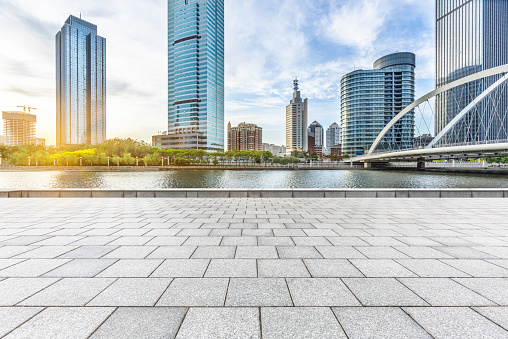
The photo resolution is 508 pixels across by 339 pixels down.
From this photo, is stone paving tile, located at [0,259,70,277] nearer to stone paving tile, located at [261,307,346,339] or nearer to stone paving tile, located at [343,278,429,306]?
stone paving tile, located at [261,307,346,339]

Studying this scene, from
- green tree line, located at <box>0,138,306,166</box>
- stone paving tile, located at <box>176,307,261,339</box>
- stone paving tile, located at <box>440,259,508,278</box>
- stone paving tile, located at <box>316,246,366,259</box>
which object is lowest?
stone paving tile, located at <box>440,259,508,278</box>

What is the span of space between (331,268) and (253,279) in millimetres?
1388

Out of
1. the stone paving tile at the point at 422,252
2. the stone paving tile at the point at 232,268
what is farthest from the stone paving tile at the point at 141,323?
the stone paving tile at the point at 422,252

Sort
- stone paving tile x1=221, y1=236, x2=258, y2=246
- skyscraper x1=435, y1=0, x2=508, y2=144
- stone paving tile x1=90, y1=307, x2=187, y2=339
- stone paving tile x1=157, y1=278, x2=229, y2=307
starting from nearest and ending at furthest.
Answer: stone paving tile x1=90, y1=307, x2=187, y2=339, stone paving tile x1=157, y1=278, x2=229, y2=307, stone paving tile x1=221, y1=236, x2=258, y2=246, skyscraper x1=435, y1=0, x2=508, y2=144

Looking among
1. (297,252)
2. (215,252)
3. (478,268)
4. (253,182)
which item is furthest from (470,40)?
(215,252)

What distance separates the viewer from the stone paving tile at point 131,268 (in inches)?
158

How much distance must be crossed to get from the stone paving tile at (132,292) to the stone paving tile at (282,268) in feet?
4.91

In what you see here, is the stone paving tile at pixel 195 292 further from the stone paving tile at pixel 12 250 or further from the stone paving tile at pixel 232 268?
the stone paving tile at pixel 12 250

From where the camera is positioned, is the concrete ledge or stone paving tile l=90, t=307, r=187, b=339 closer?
stone paving tile l=90, t=307, r=187, b=339

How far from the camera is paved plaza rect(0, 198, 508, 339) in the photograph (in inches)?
108

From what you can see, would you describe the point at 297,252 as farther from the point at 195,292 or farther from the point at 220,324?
the point at 220,324

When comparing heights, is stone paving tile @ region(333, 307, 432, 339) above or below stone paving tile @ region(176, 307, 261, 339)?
below

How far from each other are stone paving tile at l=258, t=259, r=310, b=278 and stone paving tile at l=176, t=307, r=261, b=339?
3.36 ft

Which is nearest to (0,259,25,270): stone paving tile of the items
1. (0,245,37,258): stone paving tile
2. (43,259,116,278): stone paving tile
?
(0,245,37,258): stone paving tile
